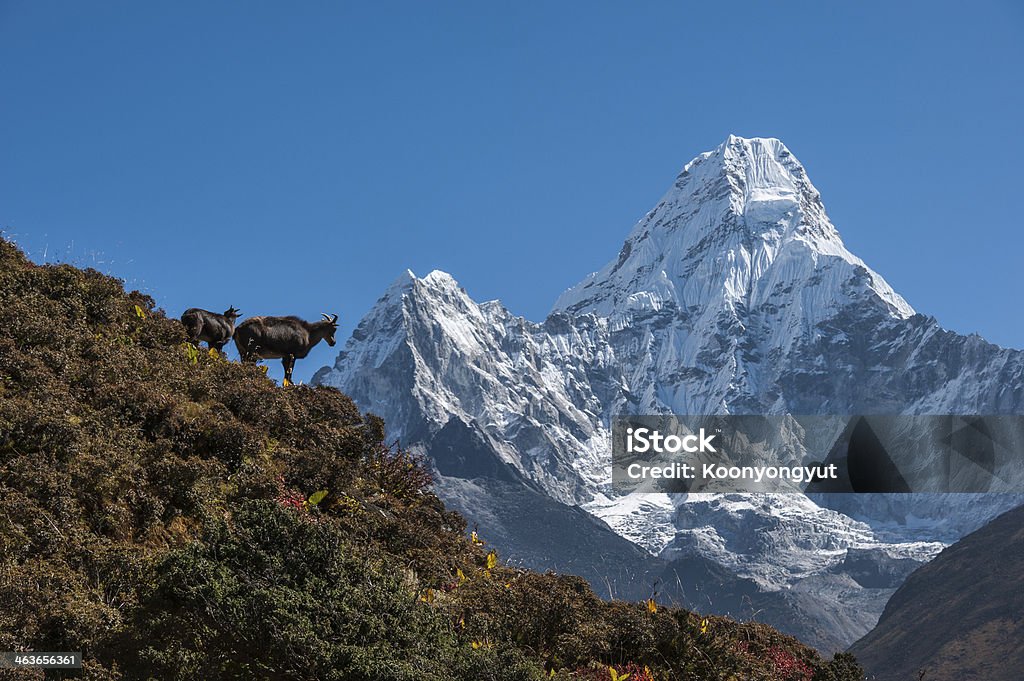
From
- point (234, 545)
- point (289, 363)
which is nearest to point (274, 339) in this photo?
point (289, 363)

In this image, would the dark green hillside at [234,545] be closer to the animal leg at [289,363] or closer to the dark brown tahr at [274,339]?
the dark brown tahr at [274,339]

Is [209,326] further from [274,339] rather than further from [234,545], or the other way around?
[234,545]

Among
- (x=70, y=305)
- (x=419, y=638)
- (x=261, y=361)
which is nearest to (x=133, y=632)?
(x=419, y=638)

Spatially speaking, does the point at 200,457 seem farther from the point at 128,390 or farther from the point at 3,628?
the point at 3,628

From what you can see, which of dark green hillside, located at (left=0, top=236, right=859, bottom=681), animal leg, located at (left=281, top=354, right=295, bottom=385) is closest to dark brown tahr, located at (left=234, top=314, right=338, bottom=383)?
animal leg, located at (left=281, top=354, right=295, bottom=385)

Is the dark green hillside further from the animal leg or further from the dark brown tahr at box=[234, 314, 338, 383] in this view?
the animal leg

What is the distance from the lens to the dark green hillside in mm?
13820

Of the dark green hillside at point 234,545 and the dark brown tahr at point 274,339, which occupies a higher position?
the dark brown tahr at point 274,339

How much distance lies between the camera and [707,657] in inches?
749

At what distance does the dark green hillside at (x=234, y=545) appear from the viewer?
1382 cm

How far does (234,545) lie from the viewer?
14.9m

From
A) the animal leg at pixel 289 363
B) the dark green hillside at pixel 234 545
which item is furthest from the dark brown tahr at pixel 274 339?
the dark green hillside at pixel 234 545

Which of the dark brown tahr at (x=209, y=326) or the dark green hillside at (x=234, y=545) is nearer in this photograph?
the dark green hillside at (x=234, y=545)

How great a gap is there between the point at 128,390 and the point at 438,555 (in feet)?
18.8
